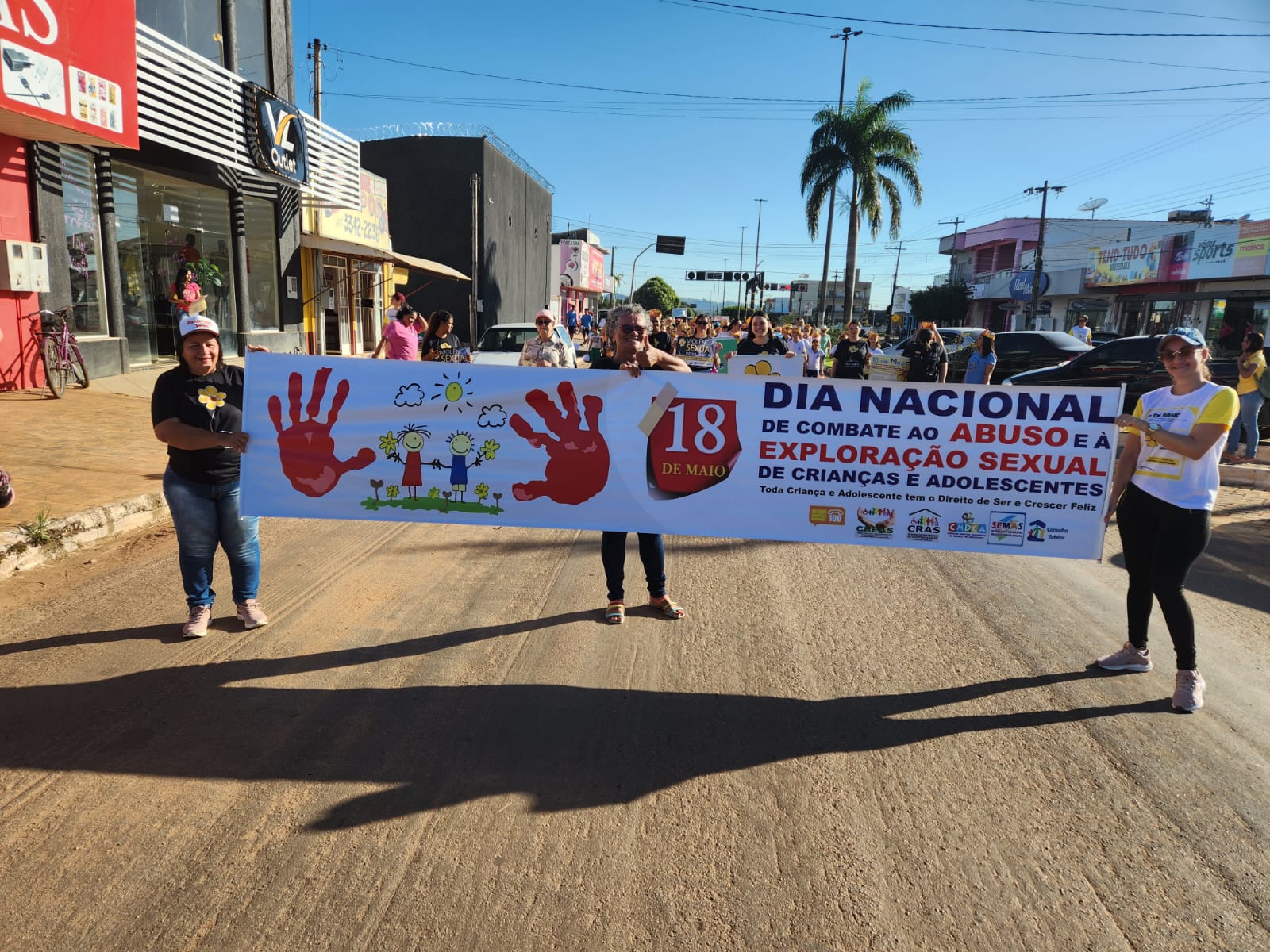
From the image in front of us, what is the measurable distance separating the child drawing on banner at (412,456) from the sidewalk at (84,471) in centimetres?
299

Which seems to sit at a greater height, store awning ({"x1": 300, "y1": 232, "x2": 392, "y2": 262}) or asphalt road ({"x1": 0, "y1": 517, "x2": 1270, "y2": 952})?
store awning ({"x1": 300, "y1": 232, "x2": 392, "y2": 262})

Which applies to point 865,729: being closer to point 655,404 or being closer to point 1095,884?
point 1095,884

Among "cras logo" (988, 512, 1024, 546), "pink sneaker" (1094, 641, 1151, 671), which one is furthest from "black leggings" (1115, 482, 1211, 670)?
"cras logo" (988, 512, 1024, 546)

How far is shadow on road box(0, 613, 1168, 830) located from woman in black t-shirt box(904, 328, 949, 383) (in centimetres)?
905

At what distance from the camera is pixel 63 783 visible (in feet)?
10.2

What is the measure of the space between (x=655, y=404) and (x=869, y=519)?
1.40 meters

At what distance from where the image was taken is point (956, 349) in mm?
24078

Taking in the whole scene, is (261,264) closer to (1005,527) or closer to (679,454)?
(679,454)

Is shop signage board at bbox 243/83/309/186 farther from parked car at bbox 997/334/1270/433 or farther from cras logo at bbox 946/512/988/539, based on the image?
cras logo at bbox 946/512/988/539

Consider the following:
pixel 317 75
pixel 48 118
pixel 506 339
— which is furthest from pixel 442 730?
pixel 317 75

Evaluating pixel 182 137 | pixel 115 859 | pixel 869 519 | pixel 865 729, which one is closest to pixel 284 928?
pixel 115 859

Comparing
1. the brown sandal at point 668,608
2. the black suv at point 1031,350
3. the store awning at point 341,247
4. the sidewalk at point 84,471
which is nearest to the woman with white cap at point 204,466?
the sidewalk at point 84,471

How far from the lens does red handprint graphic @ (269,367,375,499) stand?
15.5 feet

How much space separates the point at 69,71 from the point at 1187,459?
12.7 m
